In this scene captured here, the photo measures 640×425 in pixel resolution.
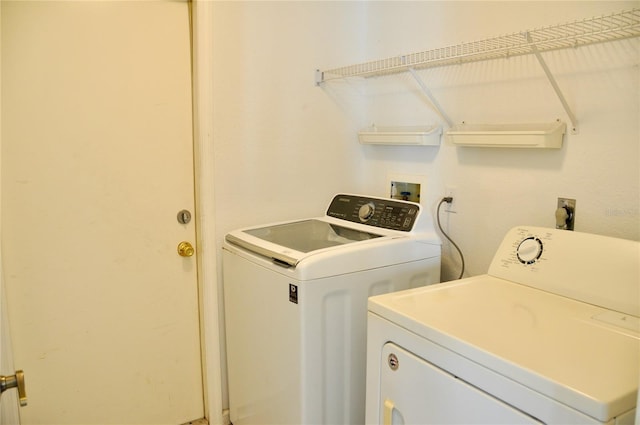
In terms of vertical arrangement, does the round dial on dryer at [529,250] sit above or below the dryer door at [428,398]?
above

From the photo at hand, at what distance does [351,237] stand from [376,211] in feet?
0.61

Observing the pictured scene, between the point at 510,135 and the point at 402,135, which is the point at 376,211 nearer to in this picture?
the point at 402,135

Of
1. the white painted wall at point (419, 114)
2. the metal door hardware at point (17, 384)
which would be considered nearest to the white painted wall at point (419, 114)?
the white painted wall at point (419, 114)

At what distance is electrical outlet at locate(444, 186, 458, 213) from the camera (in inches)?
76.8

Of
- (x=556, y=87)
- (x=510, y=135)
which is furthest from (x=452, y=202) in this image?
(x=556, y=87)

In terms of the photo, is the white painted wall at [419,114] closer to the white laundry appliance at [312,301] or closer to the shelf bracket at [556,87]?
the shelf bracket at [556,87]

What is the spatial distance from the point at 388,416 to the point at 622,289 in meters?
→ 0.73

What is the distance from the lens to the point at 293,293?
153cm

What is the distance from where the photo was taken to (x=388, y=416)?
1243 mm

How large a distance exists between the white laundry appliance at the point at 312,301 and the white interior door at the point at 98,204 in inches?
13.6

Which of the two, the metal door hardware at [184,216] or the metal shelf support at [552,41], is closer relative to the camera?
the metal shelf support at [552,41]

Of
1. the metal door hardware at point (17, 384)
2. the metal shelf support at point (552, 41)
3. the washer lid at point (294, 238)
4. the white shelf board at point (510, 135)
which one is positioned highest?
the metal shelf support at point (552, 41)

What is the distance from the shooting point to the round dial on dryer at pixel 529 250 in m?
1.45

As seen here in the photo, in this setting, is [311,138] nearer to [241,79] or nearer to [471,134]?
[241,79]
